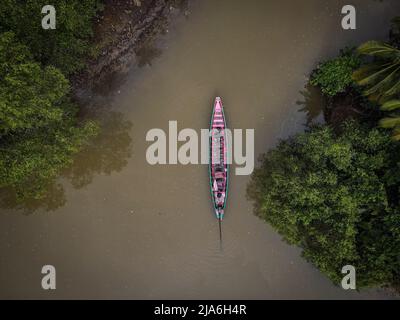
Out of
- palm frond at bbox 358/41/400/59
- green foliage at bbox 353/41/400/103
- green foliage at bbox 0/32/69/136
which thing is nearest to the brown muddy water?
green foliage at bbox 0/32/69/136

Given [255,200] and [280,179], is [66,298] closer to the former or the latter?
[255,200]

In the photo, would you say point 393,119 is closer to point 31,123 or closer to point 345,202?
point 345,202

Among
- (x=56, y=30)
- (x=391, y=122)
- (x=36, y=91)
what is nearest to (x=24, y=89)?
(x=36, y=91)

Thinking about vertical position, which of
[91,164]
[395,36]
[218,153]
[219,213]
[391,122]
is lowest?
[219,213]

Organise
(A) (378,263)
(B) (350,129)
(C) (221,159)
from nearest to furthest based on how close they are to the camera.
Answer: (A) (378,263)
(B) (350,129)
(C) (221,159)

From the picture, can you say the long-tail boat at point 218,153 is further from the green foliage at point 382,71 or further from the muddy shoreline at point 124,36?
the green foliage at point 382,71

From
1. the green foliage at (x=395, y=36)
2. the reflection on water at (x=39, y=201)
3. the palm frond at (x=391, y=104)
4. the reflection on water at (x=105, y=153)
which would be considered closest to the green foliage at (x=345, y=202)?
the palm frond at (x=391, y=104)

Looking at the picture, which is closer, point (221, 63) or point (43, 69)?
point (43, 69)

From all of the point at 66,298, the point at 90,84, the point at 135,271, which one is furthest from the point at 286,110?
the point at 66,298
